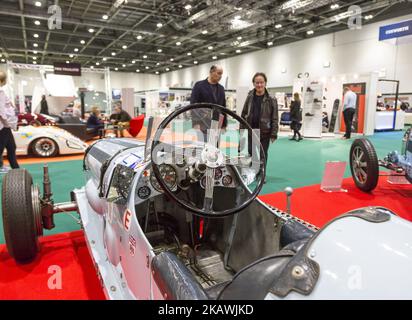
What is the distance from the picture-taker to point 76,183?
5156 mm

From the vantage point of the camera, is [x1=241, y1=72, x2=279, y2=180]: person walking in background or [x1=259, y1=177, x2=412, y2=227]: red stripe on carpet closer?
[x1=259, y1=177, x2=412, y2=227]: red stripe on carpet

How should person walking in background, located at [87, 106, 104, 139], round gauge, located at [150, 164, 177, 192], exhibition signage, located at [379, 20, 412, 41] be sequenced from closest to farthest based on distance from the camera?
1. round gauge, located at [150, 164, 177, 192]
2. exhibition signage, located at [379, 20, 412, 41]
3. person walking in background, located at [87, 106, 104, 139]

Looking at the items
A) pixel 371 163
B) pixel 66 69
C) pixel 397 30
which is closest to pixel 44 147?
pixel 371 163

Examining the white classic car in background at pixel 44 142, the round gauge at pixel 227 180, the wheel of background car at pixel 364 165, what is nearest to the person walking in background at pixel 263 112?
the wheel of background car at pixel 364 165

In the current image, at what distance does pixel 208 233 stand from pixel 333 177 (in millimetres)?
3004

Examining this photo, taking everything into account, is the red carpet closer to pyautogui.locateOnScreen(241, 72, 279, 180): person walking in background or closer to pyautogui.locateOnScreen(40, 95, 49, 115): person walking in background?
pyautogui.locateOnScreen(241, 72, 279, 180): person walking in background

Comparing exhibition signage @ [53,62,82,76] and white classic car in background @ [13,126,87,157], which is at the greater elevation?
exhibition signage @ [53,62,82,76]

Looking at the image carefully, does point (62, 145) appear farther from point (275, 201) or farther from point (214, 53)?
point (214, 53)

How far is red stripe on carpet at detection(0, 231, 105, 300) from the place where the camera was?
7.19 feet

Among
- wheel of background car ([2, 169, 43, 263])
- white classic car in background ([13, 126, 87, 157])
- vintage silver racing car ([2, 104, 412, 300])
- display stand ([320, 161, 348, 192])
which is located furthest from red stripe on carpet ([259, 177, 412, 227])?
white classic car in background ([13, 126, 87, 157])

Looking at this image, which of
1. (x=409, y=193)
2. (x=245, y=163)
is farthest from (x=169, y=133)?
(x=409, y=193)

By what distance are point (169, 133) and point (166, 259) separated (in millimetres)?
693

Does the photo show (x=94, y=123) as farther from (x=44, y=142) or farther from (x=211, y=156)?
(x=211, y=156)

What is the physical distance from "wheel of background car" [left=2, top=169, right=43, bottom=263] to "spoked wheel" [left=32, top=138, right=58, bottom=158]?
18.6 ft
